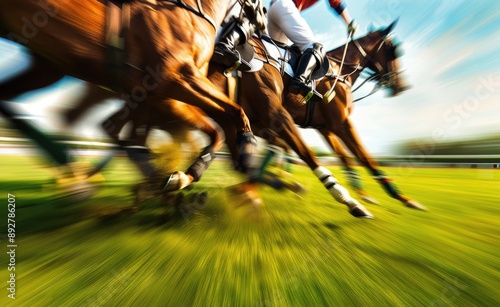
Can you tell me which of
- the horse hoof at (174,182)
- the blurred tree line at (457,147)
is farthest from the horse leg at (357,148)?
the blurred tree line at (457,147)

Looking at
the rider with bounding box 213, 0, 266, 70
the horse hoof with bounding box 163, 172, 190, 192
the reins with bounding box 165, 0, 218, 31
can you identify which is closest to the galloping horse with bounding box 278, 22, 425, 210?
the rider with bounding box 213, 0, 266, 70

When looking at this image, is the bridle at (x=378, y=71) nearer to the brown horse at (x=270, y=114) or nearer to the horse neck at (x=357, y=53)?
the horse neck at (x=357, y=53)

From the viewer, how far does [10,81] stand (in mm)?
2041

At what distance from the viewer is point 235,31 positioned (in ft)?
8.57

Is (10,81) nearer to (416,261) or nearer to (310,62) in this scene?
(310,62)

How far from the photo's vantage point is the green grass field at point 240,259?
123 cm

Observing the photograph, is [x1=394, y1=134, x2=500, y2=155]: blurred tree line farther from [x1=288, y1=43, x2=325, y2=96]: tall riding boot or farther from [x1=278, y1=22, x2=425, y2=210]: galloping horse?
[x1=288, y1=43, x2=325, y2=96]: tall riding boot

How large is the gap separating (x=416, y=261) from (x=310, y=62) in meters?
2.39

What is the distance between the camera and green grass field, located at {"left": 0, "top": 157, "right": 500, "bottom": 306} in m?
1.23

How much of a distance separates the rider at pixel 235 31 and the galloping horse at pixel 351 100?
1.13m

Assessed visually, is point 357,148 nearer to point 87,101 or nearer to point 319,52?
point 319,52

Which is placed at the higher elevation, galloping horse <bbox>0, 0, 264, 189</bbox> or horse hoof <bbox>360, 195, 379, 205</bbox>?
galloping horse <bbox>0, 0, 264, 189</bbox>

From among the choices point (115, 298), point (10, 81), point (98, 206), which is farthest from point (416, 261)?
point (10, 81)

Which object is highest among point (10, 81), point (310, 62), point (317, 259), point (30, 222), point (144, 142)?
point (310, 62)
